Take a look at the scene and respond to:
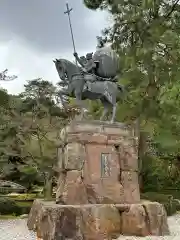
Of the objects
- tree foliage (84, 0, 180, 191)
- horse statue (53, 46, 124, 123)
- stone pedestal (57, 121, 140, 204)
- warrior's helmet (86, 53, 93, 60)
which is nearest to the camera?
stone pedestal (57, 121, 140, 204)

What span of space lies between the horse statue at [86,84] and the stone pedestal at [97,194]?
0.78 m

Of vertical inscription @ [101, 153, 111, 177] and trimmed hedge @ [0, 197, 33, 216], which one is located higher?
vertical inscription @ [101, 153, 111, 177]

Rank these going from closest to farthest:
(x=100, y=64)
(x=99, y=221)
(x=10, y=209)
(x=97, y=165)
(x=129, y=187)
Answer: (x=99, y=221)
(x=97, y=165)
(x=129, y=187)
(x=100, y=64)
(x=10, y=209)

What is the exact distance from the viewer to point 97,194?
959 cm

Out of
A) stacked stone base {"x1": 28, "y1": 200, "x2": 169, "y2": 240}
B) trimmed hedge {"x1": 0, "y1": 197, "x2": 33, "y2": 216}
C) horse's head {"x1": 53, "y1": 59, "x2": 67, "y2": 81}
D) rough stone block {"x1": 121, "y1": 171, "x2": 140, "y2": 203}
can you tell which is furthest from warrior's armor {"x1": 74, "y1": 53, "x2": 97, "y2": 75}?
trimmed hedge {"x1": 0, "y1": 197, "x2": 33, "y2": 216}

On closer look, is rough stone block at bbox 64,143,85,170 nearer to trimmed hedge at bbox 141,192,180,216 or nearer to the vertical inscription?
the vertical inscription

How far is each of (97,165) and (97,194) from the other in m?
0.69

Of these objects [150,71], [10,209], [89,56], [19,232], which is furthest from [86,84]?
[150,71]

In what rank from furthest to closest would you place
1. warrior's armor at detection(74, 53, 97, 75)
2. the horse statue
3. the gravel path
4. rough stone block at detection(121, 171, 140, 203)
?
warrior's armor at detection(74, 53, 97, 75)
the horse statue
rough stone block at detection(121, 171, 140, 203)
the gravel path

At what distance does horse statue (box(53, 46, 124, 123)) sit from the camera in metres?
10.4

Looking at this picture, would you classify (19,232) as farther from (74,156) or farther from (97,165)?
(97,165)

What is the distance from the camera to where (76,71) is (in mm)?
10500

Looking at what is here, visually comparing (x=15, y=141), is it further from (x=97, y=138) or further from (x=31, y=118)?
(x=97, y=138)

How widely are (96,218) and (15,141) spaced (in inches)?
403
